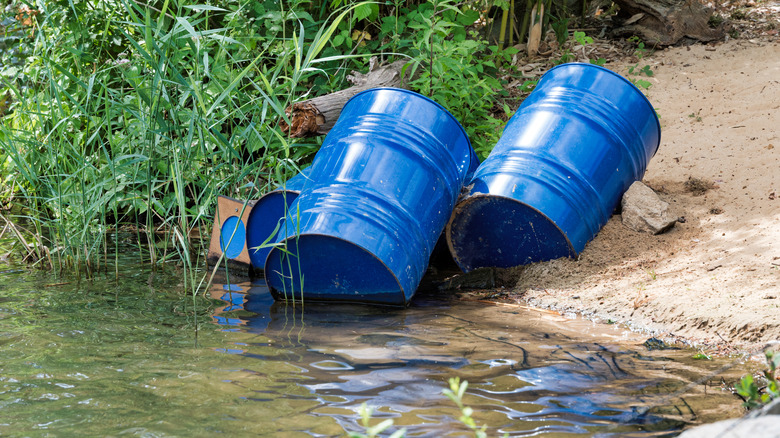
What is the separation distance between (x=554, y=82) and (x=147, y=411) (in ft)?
9.94

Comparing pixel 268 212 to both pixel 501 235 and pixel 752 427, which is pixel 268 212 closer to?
pixel 501 235

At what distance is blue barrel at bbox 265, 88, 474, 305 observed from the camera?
10.7ft

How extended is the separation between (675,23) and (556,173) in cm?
431

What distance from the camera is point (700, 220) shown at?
4008mm

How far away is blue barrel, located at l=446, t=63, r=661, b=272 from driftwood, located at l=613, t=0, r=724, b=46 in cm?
346

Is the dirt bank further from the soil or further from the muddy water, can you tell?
the muddy water

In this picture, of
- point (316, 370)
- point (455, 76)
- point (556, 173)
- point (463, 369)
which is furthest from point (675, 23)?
point (316, 370)

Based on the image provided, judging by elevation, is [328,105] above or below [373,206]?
above

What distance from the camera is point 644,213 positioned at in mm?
3932

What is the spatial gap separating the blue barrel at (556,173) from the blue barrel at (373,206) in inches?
11.8

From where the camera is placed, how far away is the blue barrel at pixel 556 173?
145 inches

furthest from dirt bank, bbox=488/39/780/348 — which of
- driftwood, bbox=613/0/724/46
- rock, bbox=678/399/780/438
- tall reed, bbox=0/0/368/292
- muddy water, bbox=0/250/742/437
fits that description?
tall reed, bbox=0/0/368/292

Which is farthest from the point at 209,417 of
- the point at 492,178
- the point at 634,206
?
the point at 634,206

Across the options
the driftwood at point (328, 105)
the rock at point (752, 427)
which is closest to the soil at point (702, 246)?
the rock at point (752, 427)
